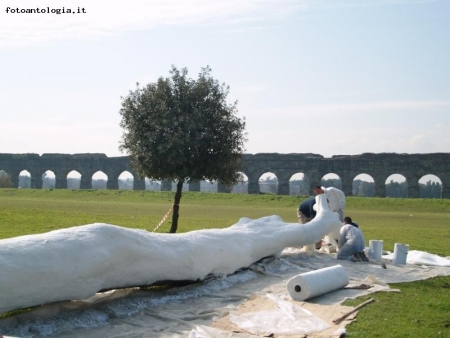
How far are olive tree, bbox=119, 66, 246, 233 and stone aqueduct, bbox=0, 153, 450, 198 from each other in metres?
29.9

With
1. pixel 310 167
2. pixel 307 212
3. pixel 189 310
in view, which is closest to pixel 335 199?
pixel 307 212

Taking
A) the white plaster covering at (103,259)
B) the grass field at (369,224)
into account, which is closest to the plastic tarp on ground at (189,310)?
the white plaster covering at (103,259)

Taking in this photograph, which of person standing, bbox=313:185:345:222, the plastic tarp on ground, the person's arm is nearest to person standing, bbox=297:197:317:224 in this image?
person standing, bbox=313:185:345:222

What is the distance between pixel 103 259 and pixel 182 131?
9.59 m

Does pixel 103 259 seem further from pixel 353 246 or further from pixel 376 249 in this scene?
pixel 376 249

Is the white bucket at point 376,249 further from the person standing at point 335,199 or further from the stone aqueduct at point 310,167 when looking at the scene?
the stone aqueduct at point 310,167

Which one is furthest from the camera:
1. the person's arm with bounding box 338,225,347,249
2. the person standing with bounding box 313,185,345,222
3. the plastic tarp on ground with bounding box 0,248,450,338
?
the person standing with bounding box 313,185,345,222

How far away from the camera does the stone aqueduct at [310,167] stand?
157 feet

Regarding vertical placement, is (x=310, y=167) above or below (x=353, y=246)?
above

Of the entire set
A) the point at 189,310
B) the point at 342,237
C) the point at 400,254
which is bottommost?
the point at 189,310

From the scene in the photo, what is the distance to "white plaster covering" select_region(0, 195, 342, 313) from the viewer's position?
618 cm

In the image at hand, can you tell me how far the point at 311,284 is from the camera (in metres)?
7.89

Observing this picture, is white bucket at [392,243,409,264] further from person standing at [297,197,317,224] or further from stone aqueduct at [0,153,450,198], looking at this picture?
stone aqueduct at [0,153,450,198]

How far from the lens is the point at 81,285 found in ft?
21.9
